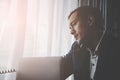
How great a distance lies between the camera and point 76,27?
67.9 inches

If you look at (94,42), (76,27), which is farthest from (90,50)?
(76,27)

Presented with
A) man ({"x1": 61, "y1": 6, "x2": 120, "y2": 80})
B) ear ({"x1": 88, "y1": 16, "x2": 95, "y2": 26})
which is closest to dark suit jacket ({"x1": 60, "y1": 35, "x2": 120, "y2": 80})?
man ({"x1": 61, "y1": 6, "x2": 120, "y2": 80})

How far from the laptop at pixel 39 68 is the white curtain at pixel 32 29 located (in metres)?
0.04

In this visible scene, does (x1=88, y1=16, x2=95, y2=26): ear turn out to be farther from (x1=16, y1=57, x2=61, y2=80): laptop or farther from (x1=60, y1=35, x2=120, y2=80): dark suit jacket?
(x1=16, y1=57, x2=61, y2=80): laptop

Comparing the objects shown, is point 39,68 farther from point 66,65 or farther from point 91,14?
point 91,14

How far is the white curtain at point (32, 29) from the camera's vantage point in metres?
1.76

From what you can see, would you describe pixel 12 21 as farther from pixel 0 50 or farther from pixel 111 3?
pixel 111 3

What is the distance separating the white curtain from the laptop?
A: 4cm

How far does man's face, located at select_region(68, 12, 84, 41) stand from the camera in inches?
67.4

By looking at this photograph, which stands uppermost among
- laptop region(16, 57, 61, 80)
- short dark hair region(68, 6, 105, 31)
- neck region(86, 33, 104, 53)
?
short dark hair region(68, 6, 105, 31)

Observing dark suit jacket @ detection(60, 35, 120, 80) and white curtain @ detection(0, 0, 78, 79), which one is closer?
dark suit jacket @ detection(60, 35, 120, 80)

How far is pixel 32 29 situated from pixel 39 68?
0.95 ft

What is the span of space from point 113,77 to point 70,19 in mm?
499

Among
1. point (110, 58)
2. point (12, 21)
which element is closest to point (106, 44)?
point (110, 58)
